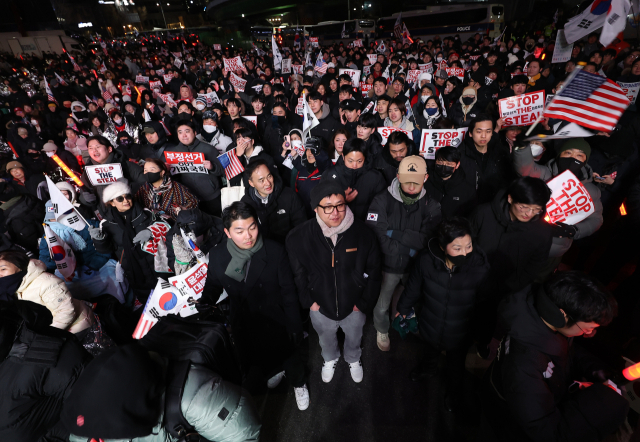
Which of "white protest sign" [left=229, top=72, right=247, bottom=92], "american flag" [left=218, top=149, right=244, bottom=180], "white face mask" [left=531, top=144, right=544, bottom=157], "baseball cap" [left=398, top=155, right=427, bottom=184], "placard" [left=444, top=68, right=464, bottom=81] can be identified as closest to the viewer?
"baseball cap" [left=398, top=155, right=427, bottom=184]

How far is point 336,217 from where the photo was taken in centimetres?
260

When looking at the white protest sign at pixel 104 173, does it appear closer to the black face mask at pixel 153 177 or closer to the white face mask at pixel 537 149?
the black face mask at pixel 153 177

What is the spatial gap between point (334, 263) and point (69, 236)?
11.7 ft

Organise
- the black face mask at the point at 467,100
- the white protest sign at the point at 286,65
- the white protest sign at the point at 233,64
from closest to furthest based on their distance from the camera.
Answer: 1. the black face mask at the point at 467,100
2. the white protest sign at the point at 233,64
3. the white protest sign at the point at 286,65

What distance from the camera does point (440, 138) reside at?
180 inches

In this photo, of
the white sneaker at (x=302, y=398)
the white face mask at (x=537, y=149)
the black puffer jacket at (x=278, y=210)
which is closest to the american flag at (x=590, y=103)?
the white face mask at (x=537, y=149)

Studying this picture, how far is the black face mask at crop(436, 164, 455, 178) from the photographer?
11.7 feet

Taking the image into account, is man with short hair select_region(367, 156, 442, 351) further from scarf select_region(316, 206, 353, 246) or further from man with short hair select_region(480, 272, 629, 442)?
man with short hair select_region(480, 272, 629, 442)

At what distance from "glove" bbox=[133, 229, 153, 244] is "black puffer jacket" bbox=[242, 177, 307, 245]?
1160mm

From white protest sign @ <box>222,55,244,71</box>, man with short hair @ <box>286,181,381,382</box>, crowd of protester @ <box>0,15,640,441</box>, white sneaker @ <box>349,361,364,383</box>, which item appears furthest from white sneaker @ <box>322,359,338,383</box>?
white protest sign @ <box>222,55,244,71</box>

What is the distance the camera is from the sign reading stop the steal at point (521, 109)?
4.67 meters

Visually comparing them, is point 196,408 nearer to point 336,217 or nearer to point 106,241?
point 336,217

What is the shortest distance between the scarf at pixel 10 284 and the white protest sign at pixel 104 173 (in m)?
2.28

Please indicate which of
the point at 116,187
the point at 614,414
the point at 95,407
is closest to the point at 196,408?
the point at 95,407
